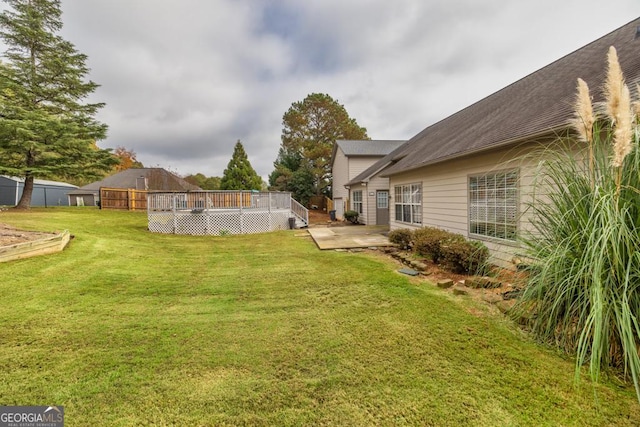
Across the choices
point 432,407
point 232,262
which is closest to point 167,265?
point 232,262

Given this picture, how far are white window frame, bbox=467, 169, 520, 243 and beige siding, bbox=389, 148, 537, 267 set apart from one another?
0.11 m

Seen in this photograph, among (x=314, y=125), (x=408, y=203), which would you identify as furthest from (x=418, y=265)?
(x=314, y=125)

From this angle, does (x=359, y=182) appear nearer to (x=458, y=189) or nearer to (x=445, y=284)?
(x=458, y=189)

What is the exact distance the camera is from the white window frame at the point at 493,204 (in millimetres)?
5055

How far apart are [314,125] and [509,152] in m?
25.0

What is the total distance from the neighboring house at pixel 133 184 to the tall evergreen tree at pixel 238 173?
7.78 metres

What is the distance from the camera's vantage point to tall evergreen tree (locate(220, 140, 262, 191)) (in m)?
23.1

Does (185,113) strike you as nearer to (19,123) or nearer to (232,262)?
(19,123)

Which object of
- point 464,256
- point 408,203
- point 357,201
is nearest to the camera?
point 464,256

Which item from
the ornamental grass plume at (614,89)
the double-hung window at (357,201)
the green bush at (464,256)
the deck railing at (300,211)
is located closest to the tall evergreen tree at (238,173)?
the deck railing at (300,211)

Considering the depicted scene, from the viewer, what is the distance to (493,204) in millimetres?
5551

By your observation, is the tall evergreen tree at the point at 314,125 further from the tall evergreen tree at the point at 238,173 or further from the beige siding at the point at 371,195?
the beige siding at the point at 371,195

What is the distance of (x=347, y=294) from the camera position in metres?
4.24

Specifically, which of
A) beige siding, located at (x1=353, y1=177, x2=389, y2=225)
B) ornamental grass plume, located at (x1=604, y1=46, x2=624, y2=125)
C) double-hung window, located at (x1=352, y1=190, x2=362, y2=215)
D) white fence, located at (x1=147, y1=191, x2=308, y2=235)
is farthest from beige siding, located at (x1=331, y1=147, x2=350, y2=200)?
ornamental grass plume, located at (x1=604, y1=46, x2=624, y2=125)
